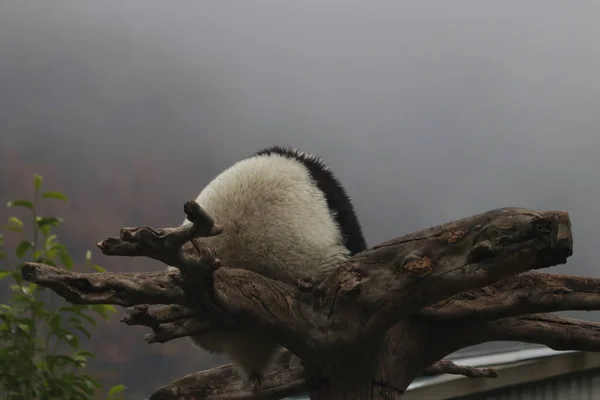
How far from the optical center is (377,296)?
1.71 metres

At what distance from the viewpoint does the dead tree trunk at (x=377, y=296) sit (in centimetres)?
137

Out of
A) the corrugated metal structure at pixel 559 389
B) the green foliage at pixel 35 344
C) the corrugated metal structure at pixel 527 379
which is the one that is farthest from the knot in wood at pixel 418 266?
the corrugated metal structure at pixel 559 389

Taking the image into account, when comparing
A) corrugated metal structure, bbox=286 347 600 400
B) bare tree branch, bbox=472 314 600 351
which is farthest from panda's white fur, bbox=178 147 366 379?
corrugated metal structure, bbox=286 347 600 400

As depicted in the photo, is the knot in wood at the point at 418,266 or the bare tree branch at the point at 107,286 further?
the knot in wood at the point at 418,266

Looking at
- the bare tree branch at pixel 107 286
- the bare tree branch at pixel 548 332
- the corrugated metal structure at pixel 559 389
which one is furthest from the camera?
the corrugated metal structure at pixel 559 389

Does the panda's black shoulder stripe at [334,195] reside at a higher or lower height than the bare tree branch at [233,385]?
higher

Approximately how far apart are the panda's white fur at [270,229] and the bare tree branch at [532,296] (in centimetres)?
44

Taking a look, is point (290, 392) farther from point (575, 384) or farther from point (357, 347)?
point (575, 384)

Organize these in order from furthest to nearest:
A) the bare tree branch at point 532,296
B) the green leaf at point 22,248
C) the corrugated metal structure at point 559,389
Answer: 1. the corrugated metal structure at point 559,389
2. the green leaf at point 22,248
3. the bare tree branch at point 532,296

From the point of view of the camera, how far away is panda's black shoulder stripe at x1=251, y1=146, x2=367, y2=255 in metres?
2.18

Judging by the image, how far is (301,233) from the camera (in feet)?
6.59

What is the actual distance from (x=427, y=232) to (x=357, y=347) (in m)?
0.41

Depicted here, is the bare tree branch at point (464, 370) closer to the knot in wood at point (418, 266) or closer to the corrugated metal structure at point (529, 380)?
the corrugated metal structure at point (529, 380)

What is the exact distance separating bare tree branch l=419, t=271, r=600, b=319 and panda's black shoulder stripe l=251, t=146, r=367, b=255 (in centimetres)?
43
